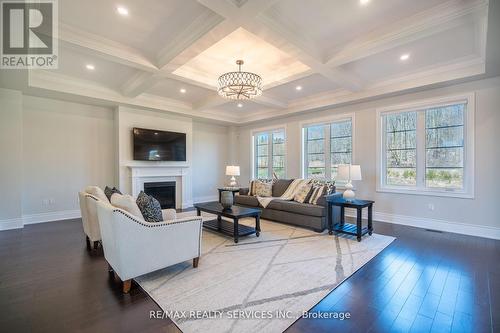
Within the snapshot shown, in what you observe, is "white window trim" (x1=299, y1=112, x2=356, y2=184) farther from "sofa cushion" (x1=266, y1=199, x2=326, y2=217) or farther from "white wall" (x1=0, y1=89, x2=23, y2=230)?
"white wall" (x1=0, y1=89, x2=23, y2=230)

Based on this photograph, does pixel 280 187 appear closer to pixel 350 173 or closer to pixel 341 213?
pixel 341 213

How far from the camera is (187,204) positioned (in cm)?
713

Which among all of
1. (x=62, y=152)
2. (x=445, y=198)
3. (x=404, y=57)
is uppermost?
(x=404, y=57)

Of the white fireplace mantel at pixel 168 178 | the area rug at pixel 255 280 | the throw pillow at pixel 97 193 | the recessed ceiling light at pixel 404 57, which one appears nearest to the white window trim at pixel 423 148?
the recessed ceiling light at pixel 404 57

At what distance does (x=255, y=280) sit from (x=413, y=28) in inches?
139

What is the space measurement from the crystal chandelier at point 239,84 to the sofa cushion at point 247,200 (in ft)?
8.29

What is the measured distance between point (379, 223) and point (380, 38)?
3.58 metres

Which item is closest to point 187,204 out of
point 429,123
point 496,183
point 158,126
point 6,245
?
point 158,126

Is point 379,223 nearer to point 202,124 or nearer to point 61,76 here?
point 202,124

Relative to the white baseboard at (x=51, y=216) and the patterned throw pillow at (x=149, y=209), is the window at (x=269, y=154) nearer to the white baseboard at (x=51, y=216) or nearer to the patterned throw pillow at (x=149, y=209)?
the patterned throw pillow at (x=149, y=209)

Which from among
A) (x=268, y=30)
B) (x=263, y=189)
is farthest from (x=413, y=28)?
(x=263, y=189)

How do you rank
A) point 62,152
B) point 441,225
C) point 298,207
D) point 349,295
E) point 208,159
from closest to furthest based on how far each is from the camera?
point 349,295, point 441,225, point 298,207, point 62,152, point 208,159

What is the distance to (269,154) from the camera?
25.3ft

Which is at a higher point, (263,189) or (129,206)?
(129,206)
